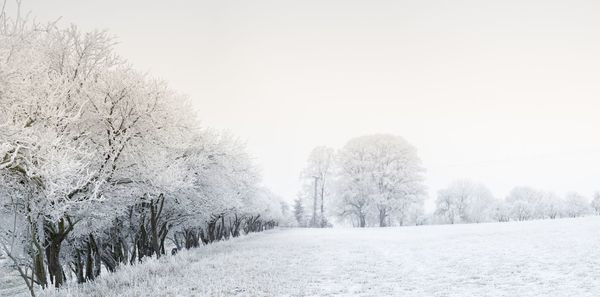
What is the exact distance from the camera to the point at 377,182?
62938 mm

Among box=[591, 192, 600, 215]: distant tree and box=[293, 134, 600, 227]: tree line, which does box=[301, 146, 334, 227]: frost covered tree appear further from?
box=[591, 192, 600, 215]: distant tree

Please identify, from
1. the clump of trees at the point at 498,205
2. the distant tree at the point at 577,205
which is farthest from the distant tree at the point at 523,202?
the distant tree at the point at 577,205

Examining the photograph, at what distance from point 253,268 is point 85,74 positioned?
30.4 ft

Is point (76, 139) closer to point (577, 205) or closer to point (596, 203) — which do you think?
point (596, 203)

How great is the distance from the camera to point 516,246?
18.8 meters

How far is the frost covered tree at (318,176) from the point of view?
3073 inches

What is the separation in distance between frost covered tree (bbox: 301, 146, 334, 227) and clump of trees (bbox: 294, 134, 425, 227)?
242 inches

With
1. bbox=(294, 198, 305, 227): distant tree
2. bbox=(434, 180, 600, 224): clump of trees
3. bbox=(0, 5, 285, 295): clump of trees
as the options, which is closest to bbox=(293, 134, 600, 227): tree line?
bbox=(434, 180, 600, 224): clump of trees

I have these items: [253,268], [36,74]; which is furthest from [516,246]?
[36,74]

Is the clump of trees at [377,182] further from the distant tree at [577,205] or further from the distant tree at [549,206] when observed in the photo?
the distant tree at [577,205]

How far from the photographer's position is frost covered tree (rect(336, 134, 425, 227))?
6166 centimetres

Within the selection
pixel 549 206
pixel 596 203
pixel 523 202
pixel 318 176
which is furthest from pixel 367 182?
pixel 596 203

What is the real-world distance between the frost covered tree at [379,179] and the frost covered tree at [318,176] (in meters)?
9.61

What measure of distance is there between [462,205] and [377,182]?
3965 cm
